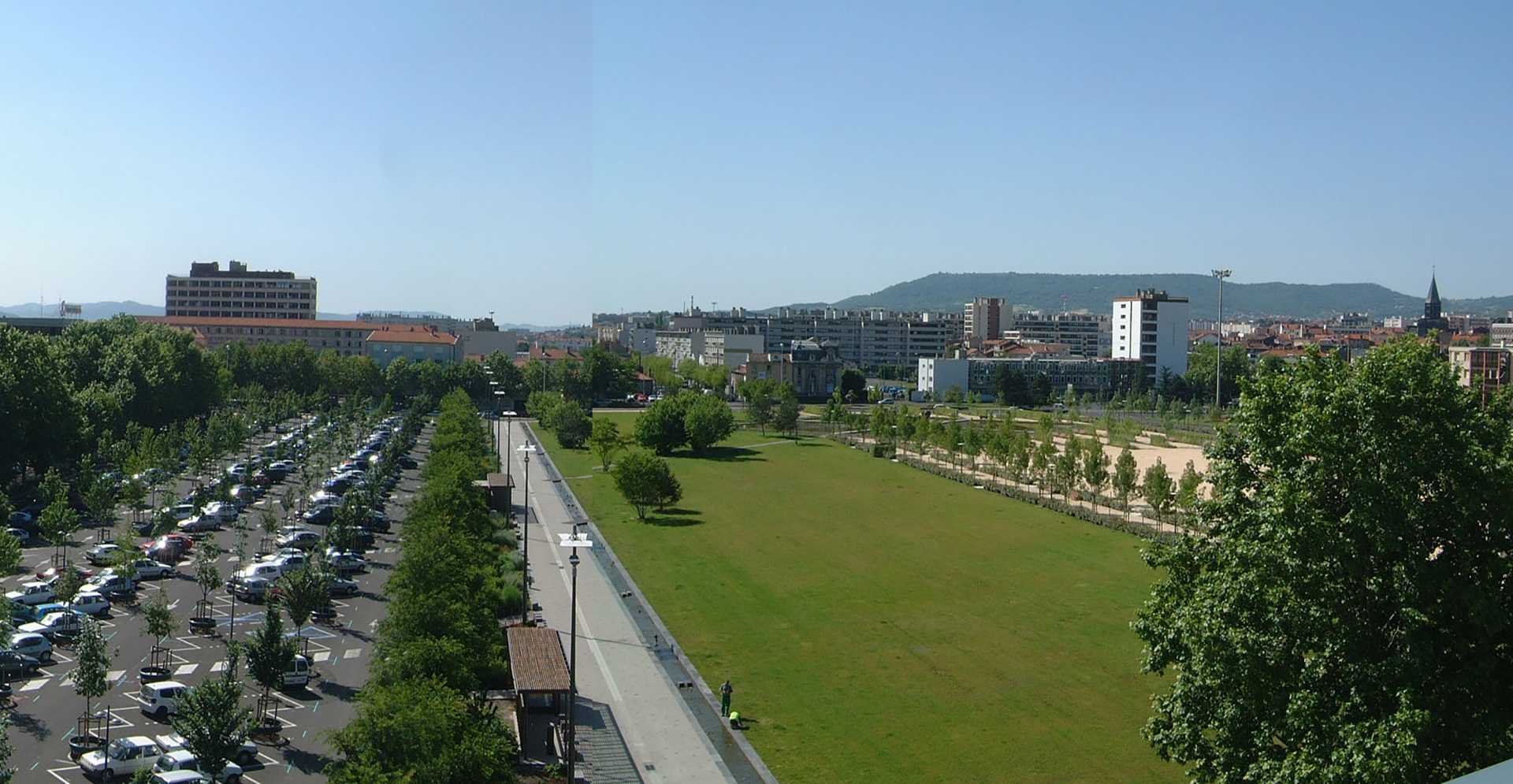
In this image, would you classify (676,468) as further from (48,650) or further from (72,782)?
(72,782)

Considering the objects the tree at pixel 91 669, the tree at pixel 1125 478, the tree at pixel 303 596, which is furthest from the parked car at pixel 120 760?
the tree at pixel 1125 478

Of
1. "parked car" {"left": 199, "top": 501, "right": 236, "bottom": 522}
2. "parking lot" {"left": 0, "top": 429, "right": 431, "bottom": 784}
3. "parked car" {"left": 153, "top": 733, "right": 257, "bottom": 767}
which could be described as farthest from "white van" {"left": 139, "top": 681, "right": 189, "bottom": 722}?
"parked car" {"left": 199, "top": 501, "right": 236, "bottom": 522}

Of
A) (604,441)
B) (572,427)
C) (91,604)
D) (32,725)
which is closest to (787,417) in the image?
(572,427)

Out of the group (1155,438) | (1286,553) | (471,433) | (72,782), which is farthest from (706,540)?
(1155,438)

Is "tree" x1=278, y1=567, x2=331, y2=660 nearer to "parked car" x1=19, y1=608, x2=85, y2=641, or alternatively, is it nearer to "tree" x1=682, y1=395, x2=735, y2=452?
"parked car" x1=19, y1=608, x2=85, y2=641

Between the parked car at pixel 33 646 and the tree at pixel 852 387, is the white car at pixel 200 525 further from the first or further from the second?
the tree at pixel 852 387

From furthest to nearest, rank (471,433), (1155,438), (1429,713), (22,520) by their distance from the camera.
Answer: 1. (1155,438)
2. (471,433)
3. (22,520)
4. (1429,713)

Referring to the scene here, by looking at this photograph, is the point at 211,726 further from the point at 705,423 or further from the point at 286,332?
the point at 286,332
